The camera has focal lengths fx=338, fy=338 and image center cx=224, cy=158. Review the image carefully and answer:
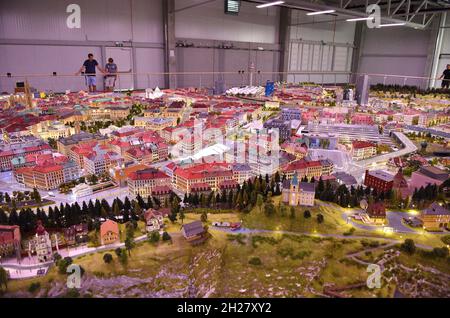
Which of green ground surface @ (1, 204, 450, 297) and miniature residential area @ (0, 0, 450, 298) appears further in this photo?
miniature residential area @ (0, 0, 450, 298)

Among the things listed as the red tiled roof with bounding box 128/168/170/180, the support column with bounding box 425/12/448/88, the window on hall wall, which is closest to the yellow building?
the red tiled roof with bounding box 128/168/170/180

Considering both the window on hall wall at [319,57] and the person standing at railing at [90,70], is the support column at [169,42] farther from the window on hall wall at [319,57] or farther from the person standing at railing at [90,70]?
the window on hall wall at [319,57]

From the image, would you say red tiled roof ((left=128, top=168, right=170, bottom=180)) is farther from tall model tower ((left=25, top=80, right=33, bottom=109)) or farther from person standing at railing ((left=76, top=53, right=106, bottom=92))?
person standing at railing ((left=76, top=53, right=106, bottom=92))
